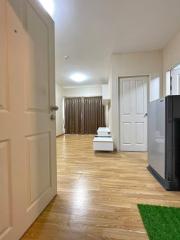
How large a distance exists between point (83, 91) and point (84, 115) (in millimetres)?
1241

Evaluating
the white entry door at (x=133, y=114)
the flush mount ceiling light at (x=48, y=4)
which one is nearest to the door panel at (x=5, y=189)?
the flush mount ceiling light at (x=48, y=4)

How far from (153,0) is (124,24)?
0.68 metres

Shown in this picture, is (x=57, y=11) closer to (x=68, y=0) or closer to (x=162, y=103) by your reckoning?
(x=68, y=0)

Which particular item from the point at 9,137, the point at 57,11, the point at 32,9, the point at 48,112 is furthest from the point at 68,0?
the point at 9,137

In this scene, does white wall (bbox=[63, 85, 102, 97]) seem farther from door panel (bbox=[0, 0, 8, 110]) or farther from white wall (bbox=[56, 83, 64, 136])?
door panel (bbox=[0, 0, 8, 110])

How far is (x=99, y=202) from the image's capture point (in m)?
1.81

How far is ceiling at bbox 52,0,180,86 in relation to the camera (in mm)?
2398

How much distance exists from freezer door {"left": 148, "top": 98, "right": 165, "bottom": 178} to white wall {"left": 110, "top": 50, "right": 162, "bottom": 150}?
1.75 m

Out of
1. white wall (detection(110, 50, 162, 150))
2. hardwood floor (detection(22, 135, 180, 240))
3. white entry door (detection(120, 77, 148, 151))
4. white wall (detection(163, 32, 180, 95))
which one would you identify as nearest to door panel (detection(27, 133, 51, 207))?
hardwood floor (detection(22, 135, 180, 240))

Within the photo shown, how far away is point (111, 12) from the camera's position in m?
2.55

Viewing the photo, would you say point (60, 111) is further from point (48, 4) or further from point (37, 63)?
point (37, 63)

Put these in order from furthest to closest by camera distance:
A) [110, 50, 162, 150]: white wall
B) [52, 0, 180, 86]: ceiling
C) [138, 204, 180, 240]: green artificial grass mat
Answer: [110, 50, 162, 150]: white wall → [52, 0, 180, 86]: ceiling → [138, 204, 180, 240]: green artificial grass mat

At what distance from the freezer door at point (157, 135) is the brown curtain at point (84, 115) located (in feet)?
19.2

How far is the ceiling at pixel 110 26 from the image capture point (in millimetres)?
2398
